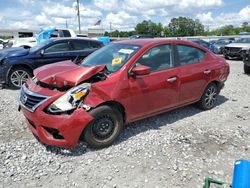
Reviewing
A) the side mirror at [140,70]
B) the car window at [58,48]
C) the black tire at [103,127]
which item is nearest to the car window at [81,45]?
the car window at [58,48]

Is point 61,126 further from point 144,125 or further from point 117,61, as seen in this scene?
point 144,125

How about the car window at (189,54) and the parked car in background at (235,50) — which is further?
the parked car in background at (235,50)

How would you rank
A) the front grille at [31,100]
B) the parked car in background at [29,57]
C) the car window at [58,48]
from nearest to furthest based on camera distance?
the front grille at [31,100] → the parked car in background at [29,57] → the car window at [58,48]

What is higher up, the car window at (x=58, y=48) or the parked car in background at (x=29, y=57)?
the car window at (x=58, y=48)

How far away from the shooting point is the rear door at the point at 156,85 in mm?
4379

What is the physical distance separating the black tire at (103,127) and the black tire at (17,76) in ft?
16.1

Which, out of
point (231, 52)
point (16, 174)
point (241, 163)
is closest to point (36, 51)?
point (16, 174)

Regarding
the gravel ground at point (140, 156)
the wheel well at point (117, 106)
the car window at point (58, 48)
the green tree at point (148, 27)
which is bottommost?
the gravel ground at point (140, 156)

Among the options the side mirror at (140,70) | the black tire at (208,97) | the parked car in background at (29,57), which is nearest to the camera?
the side mirror at (140,70)

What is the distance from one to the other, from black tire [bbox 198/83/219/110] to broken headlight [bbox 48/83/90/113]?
3.01 m

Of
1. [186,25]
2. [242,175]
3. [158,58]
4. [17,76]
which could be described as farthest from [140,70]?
[186,25]

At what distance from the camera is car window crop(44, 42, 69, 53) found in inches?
336

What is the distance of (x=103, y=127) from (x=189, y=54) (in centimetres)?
245

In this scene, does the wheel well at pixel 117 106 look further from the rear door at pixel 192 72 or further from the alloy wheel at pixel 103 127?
the rear door at pixel 192 72
